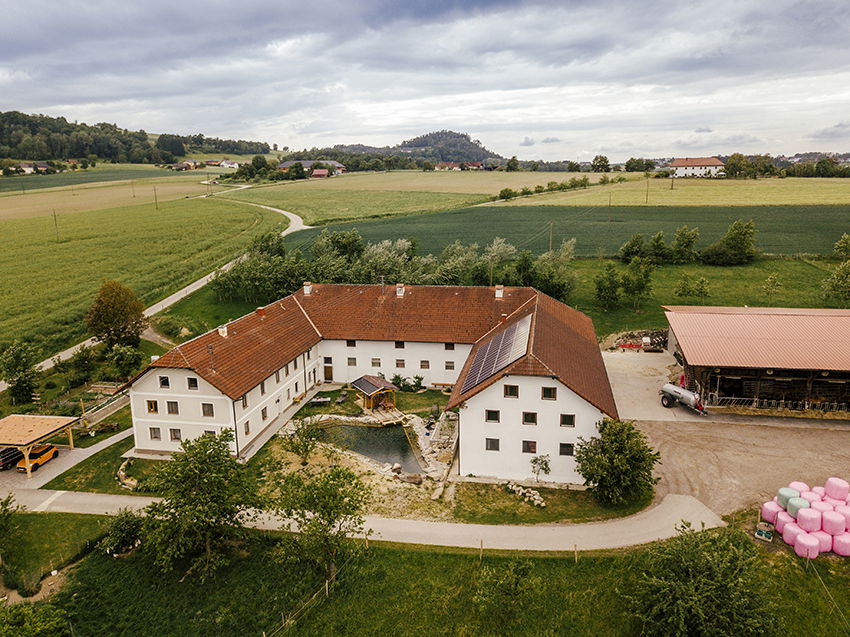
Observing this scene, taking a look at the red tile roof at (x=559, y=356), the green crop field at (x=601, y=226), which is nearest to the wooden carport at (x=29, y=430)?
the red tile roof at (x=559, y=356)

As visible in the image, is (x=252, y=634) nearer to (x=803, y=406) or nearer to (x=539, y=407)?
(x=539, y=407)

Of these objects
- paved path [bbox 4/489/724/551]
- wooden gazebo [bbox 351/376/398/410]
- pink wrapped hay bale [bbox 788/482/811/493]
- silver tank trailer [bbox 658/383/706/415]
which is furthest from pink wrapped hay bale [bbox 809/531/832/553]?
wooden gazebo [bbox 351/376/398/410]

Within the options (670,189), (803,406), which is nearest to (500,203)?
(670,189)

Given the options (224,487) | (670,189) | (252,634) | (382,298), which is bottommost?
(252,634)

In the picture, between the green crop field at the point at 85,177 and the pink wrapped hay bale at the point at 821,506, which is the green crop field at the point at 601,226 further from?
the green crop field at the point at 85,177

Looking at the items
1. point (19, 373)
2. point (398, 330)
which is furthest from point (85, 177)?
point (398, 330)

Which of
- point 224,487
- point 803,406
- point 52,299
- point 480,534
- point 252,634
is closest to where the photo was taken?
point 252,634

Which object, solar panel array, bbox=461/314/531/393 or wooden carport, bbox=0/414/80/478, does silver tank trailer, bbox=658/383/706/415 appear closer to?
solar panel array, bbox=461/314/531/393
